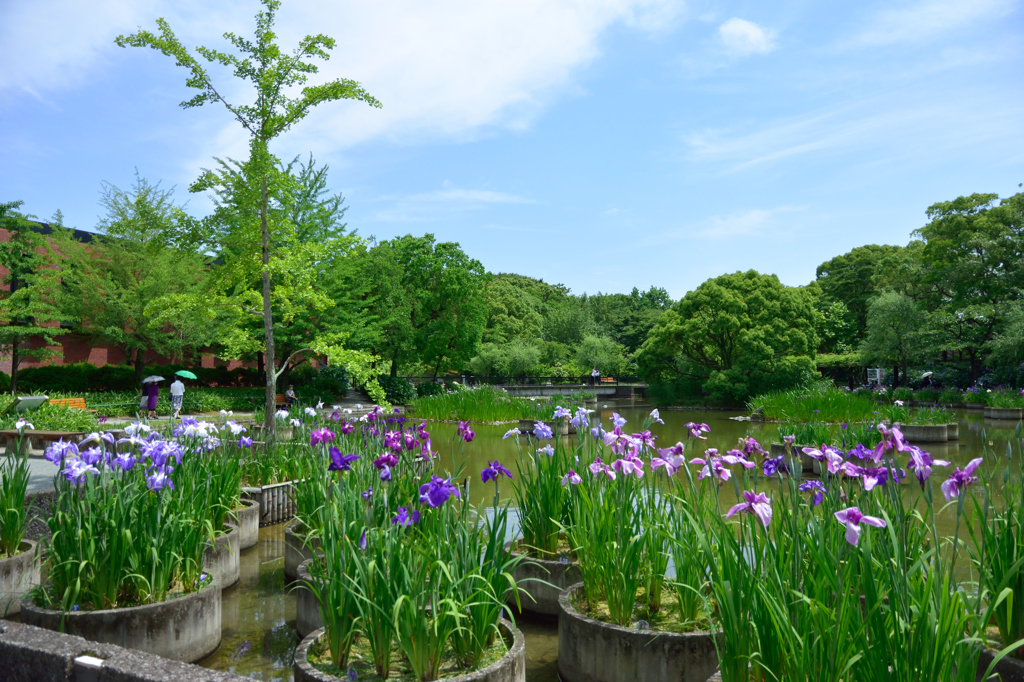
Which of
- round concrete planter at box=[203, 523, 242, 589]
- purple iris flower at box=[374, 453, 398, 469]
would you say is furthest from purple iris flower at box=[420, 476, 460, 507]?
round concrete planter at box=[203, 523, 242, 589]

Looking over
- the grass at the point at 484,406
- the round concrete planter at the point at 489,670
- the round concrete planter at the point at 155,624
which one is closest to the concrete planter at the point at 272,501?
the round concrete planter at the point at 155,624

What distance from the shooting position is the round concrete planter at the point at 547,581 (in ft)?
14.6

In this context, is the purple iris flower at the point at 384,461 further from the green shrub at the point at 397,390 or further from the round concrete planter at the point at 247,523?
the green shrub at the point at 397,390

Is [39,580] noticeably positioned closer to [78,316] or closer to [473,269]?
[78,316]

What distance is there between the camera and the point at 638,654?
320cm

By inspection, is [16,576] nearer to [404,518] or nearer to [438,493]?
[404,518]

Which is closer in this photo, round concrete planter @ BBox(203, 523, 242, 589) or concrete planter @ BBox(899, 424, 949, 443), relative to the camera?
round concrete planter @ BBox(203, 523, 242, 589)

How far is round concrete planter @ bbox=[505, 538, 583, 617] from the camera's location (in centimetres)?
445

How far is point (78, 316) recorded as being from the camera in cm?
2119

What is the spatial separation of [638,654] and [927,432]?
1442cm

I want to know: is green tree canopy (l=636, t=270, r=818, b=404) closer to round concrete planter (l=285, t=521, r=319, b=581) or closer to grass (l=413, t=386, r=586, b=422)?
grass (l=413, t=386, r=586, b=422)

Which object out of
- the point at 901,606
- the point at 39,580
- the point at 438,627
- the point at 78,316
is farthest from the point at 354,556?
the point at 78,316

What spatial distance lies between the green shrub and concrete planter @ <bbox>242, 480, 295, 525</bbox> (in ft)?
62.5

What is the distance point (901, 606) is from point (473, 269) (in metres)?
30.6
